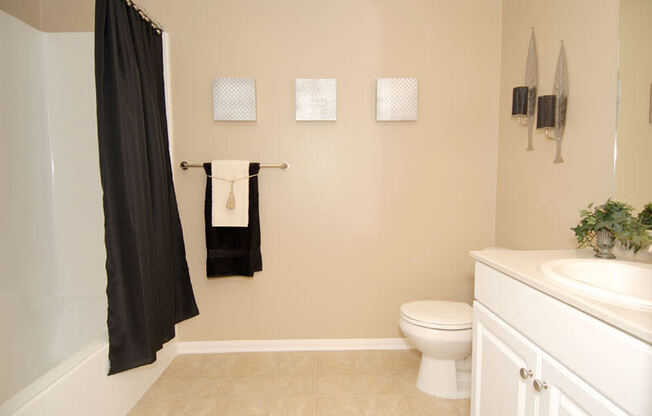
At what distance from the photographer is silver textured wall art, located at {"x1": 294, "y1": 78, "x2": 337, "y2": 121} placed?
2.09 m

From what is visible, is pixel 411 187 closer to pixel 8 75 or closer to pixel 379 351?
pixel 379 351

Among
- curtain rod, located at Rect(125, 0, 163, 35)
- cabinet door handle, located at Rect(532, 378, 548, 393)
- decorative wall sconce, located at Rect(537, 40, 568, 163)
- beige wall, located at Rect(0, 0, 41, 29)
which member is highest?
beige wall, located at Rect(0, 0, 41, 29)

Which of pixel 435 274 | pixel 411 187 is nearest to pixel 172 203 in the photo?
pixel 411 187

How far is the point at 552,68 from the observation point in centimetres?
165

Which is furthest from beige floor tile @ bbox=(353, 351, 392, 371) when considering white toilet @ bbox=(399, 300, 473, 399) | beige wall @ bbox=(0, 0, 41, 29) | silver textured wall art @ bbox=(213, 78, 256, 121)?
beige wall @ bbox=(0, 0, 41, 29)

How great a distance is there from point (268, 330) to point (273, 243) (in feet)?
1.90

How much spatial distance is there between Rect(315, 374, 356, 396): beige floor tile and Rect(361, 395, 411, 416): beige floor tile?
112 millimetres

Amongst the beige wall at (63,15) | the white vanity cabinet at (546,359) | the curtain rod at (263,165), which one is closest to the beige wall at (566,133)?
the white vanity cabinet at (546,359)

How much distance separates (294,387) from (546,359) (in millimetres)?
1338

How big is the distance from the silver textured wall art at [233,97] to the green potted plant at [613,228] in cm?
180

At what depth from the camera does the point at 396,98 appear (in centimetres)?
211

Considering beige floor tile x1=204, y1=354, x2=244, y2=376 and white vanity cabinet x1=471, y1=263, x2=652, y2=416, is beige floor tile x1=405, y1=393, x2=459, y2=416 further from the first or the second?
beige floor tile x1=204, y1=354, x2=244, y2=376

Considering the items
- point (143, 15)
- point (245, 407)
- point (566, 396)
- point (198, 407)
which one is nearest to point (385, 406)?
point (245, 407)

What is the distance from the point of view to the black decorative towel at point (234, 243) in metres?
2.08
